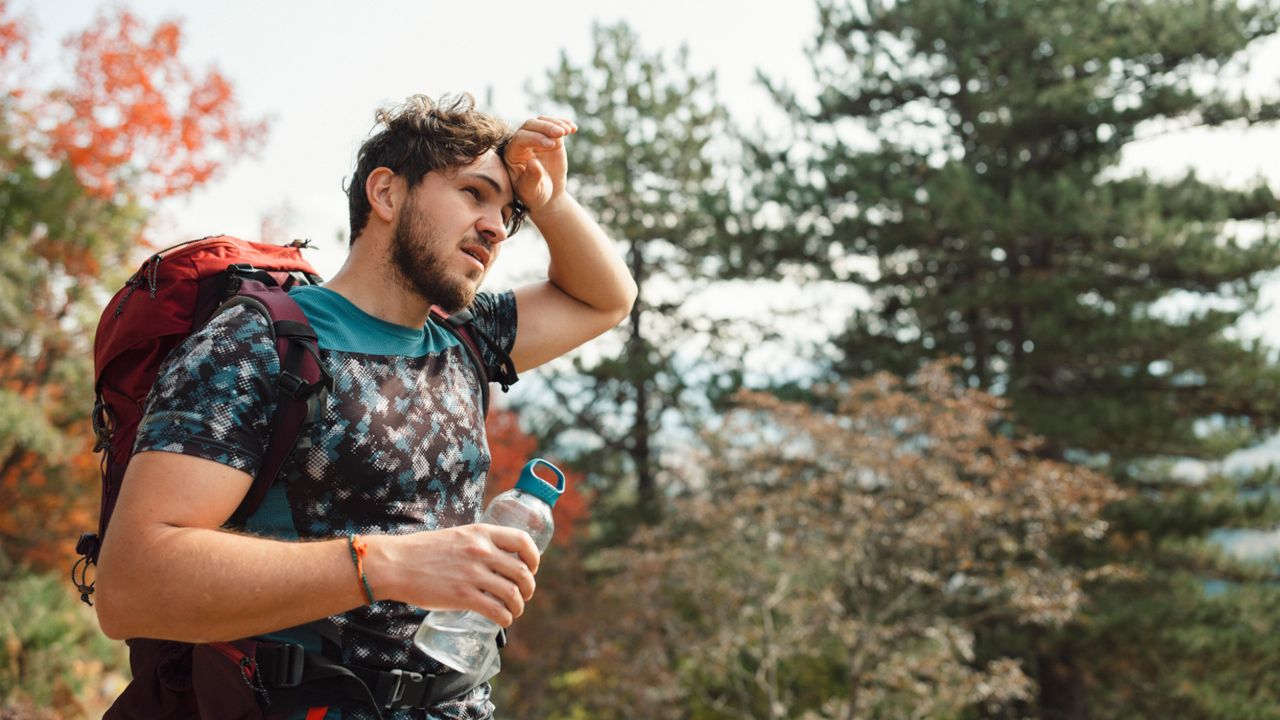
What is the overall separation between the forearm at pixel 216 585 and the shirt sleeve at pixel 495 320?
0.76 meters

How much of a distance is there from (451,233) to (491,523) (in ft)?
1.67

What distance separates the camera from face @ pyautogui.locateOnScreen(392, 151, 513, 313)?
179 cm

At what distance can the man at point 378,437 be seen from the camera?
4.49 feet

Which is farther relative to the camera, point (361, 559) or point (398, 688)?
point (398, 688)

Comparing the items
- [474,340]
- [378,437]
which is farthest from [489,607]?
[474,340]

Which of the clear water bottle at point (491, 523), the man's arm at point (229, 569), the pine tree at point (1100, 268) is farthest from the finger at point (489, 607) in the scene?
the pine tree at point (1100, 268)

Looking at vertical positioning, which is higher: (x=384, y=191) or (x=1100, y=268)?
(x=1100, y=268)

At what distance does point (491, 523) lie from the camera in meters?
1.65

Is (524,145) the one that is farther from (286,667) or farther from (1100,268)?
(1100,268)

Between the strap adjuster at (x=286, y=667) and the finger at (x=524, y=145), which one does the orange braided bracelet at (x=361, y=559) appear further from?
the finger at (x=524, y=145)

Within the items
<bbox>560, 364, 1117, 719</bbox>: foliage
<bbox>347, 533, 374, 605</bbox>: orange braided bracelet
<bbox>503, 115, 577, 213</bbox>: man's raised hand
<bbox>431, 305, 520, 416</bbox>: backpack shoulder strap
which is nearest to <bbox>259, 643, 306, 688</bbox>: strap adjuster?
<bbox>347, 533, 374, 605</bbox>: orange braided bracelet

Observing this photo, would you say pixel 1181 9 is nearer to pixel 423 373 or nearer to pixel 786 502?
pixel 786 502

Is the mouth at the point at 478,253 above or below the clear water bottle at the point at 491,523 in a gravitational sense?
above

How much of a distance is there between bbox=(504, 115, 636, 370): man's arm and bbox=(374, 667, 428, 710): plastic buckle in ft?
2.43
